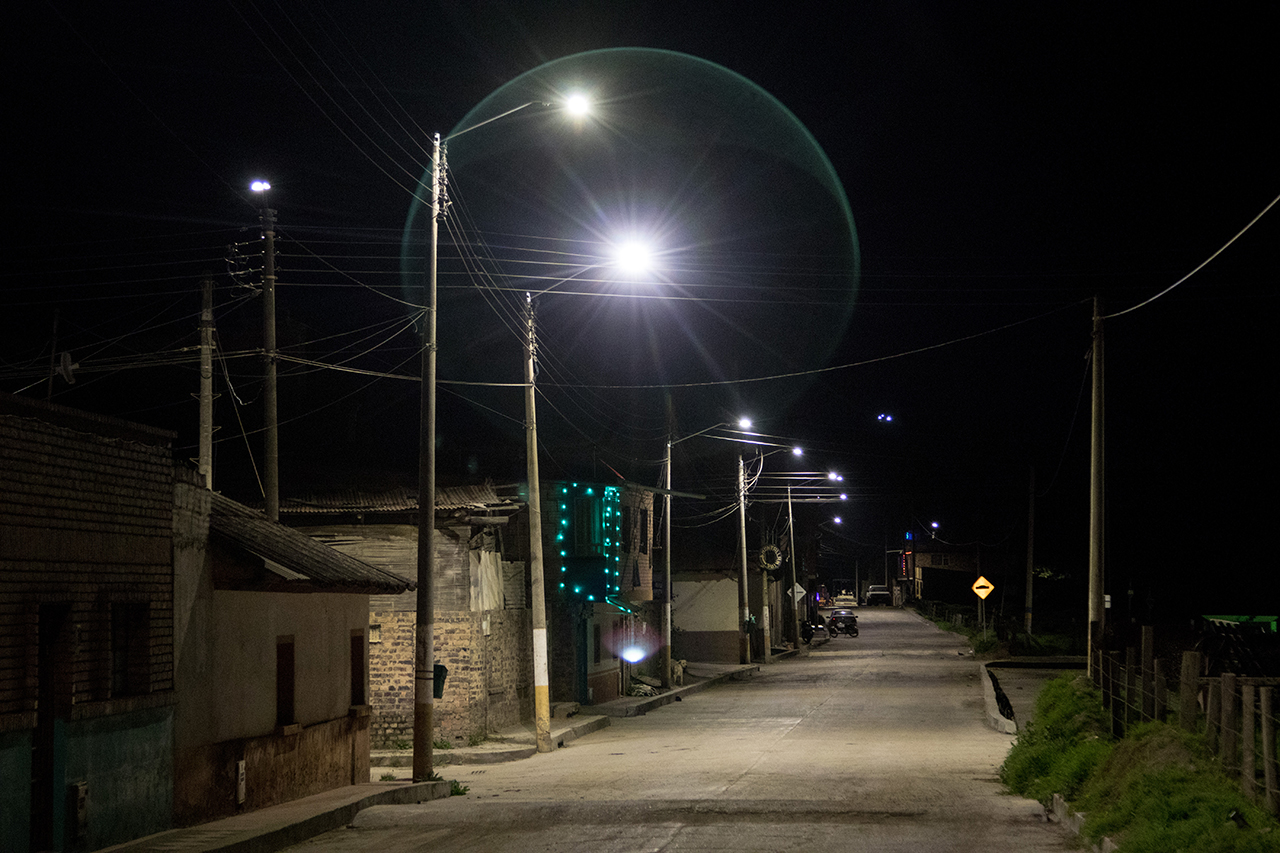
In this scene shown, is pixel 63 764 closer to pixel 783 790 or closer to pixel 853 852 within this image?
pixel 853 852

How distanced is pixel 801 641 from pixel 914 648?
34.4ft

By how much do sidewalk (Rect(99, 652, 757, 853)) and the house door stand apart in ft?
2.32

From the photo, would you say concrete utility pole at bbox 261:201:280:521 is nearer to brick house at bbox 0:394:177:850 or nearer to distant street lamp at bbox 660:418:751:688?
brick house at bbox 0:394:177:850

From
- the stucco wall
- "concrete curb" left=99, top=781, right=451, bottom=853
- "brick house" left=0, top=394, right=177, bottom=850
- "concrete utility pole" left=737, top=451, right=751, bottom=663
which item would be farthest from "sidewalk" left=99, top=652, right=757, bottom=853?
the stucco wall

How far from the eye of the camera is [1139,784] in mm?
11305

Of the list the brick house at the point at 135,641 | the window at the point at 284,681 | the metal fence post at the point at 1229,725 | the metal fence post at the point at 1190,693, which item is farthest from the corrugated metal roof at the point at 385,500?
the metal fence post at the point at 1229,725

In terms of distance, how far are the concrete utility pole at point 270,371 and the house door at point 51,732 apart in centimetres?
1013

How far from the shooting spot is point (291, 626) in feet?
56.2

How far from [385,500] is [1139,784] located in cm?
1948

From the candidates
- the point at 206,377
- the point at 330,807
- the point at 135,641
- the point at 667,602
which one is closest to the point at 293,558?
the point at 135,641

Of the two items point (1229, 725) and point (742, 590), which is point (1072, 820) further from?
point (742, 590)

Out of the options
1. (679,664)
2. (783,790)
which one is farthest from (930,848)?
(679,664)

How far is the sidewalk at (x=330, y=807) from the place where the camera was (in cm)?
1237

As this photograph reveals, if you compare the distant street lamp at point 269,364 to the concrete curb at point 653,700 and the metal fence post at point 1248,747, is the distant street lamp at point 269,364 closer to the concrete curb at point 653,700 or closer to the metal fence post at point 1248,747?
the concrete curb at point 653,700
